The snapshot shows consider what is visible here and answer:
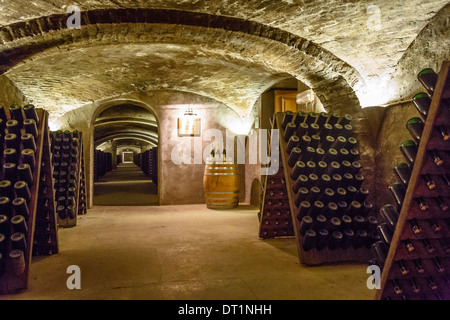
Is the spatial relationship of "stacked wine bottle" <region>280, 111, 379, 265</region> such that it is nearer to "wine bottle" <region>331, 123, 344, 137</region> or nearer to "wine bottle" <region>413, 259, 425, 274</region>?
"wine bottle" <region>331, 123, 344, 137</region>

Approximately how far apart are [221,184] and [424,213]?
196 inches

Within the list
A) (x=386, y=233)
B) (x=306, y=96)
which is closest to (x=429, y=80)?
(x=386, y=233)

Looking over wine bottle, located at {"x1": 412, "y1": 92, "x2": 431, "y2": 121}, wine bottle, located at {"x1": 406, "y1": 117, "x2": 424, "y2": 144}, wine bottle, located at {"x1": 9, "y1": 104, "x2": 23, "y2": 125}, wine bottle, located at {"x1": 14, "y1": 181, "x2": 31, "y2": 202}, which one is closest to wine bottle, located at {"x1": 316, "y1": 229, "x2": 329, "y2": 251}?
wine bottle, located at {"x1": 406, "y1": 117, "x2": 424, "y2": 144}

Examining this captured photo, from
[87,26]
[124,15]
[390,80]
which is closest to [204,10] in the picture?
[124,15]

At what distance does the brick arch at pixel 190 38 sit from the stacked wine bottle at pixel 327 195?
53.1 inches

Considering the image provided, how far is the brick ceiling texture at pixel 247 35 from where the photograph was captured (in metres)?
3.61

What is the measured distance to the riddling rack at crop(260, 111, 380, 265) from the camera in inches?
130

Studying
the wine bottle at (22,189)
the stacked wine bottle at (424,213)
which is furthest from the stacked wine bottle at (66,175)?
the stacked wine bottle at (424,213)

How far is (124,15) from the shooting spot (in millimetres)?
3949

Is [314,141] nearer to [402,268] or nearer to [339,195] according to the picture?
[339,195]

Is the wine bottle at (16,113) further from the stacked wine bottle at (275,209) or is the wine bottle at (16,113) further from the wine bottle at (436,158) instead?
the wine bottle at (436,158)
